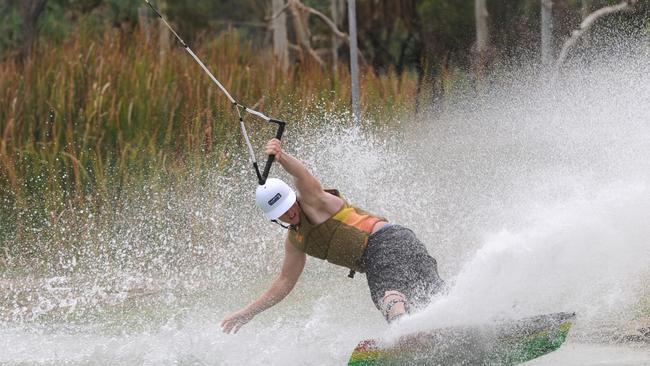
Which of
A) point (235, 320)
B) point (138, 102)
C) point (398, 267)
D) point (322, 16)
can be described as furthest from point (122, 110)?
point (322, 16)

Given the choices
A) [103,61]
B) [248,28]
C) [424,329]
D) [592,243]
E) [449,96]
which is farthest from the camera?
[248,28]

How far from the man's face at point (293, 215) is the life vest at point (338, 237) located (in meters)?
0.03

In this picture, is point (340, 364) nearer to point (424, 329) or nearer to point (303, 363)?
point (303, 363)

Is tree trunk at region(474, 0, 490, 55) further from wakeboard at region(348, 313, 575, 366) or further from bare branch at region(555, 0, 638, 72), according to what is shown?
wakeboard at region(348, 313, 575, 366)

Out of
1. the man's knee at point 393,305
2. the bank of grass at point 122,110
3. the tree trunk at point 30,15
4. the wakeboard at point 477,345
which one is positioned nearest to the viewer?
the wakeboard at point 477,345

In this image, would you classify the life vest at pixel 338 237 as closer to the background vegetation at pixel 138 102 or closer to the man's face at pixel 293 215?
the man's face at pixel 293 215

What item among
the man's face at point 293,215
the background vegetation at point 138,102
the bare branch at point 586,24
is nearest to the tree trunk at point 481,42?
the background vegetation at point 138,102

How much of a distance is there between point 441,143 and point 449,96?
1.17m

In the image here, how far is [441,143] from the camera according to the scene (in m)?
13.4

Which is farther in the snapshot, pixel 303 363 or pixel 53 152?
pixel 53 152

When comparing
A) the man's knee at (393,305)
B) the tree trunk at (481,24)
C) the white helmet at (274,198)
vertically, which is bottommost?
the tree trunk at (481,24)

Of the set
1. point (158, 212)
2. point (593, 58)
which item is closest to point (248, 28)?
point (593, 58)

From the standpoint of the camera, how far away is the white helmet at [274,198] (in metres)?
7.21

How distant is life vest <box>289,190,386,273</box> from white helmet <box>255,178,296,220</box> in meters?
0.16
